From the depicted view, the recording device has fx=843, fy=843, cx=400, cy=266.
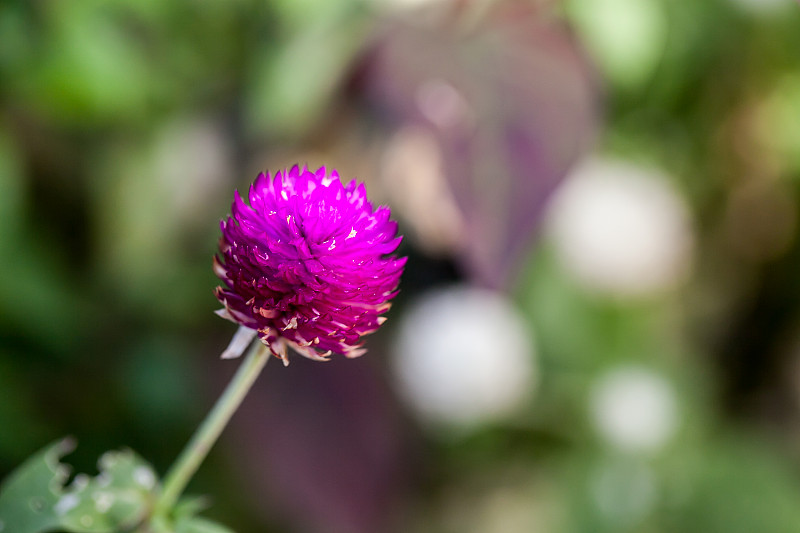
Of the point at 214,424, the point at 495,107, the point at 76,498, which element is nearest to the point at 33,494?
the point at 76,498

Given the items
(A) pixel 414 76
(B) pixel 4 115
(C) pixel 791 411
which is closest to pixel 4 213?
(B) pixel 4 115

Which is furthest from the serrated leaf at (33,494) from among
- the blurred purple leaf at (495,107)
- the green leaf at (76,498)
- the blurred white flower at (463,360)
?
the blurred white flower at (463,360)

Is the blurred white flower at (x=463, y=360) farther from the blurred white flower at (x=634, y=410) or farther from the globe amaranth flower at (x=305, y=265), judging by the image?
the globe amaranth flower at (x=305, y=265)

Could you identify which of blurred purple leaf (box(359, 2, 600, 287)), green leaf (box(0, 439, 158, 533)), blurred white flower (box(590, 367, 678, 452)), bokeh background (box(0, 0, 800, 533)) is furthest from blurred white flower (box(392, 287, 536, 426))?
green leaf (box(0, 439, 158, 533))

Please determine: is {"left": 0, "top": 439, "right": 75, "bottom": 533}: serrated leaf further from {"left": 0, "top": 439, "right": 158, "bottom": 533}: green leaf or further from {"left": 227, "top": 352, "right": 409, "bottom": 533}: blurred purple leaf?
{"left": 227, "top": 352, "right": 409, "bottom": 533}: blurred purple leaf

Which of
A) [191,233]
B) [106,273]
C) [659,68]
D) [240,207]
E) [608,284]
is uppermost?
[659,68]

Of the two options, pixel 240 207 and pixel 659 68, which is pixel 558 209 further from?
pixel 240 207

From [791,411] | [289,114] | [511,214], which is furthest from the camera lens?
[791,411]
